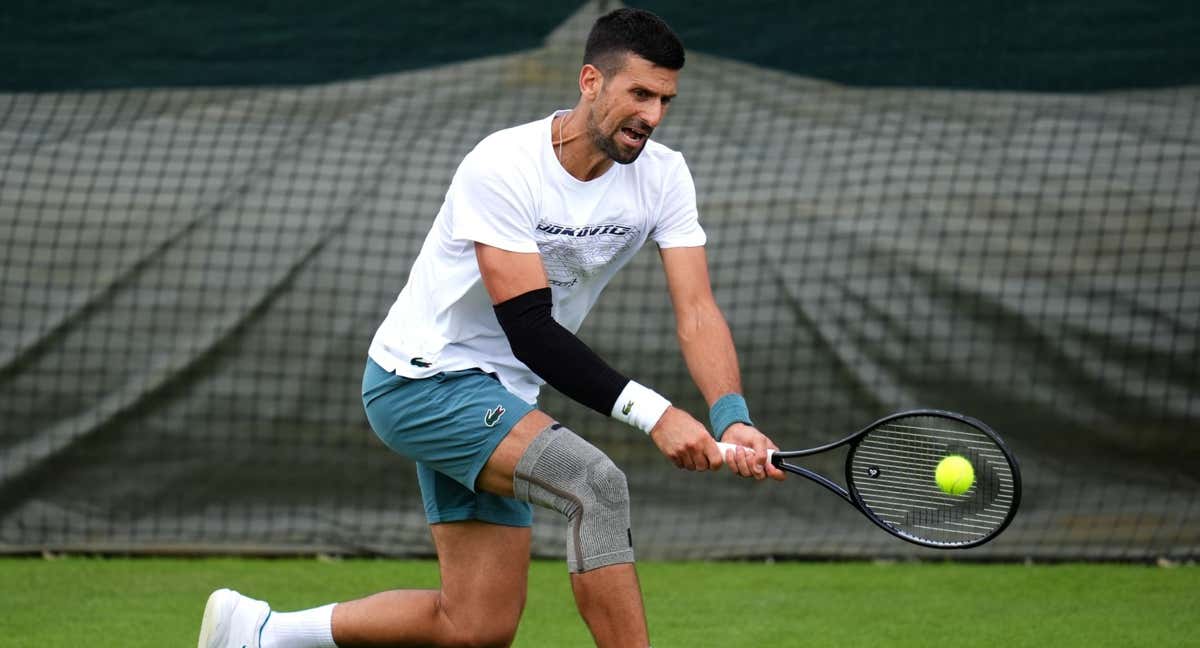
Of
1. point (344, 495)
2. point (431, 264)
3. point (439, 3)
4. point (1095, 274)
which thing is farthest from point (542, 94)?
point (431, 264)

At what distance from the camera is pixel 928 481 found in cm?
346

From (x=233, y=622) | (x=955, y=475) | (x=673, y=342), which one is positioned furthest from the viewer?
(x=673, y=342)

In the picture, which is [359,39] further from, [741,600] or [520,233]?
[520,233]

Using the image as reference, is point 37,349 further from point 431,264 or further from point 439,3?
point 431,264

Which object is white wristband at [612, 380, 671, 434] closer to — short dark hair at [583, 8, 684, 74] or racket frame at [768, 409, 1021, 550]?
racket frame at [768, 409, 1021, 550]

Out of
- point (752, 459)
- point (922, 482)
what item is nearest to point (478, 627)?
point (752, 459)

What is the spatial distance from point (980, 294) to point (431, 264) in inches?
131

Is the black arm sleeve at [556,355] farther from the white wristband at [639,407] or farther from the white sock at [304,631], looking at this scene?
the white sock at [304,631]

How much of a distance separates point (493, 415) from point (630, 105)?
28.8 inches

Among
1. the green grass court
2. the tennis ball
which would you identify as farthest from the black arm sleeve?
the green grass court

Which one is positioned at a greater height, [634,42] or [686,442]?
[634,42]

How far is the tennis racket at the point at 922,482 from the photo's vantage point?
3330mm

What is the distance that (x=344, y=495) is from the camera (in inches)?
255

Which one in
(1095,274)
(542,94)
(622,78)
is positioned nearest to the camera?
(622,78)
